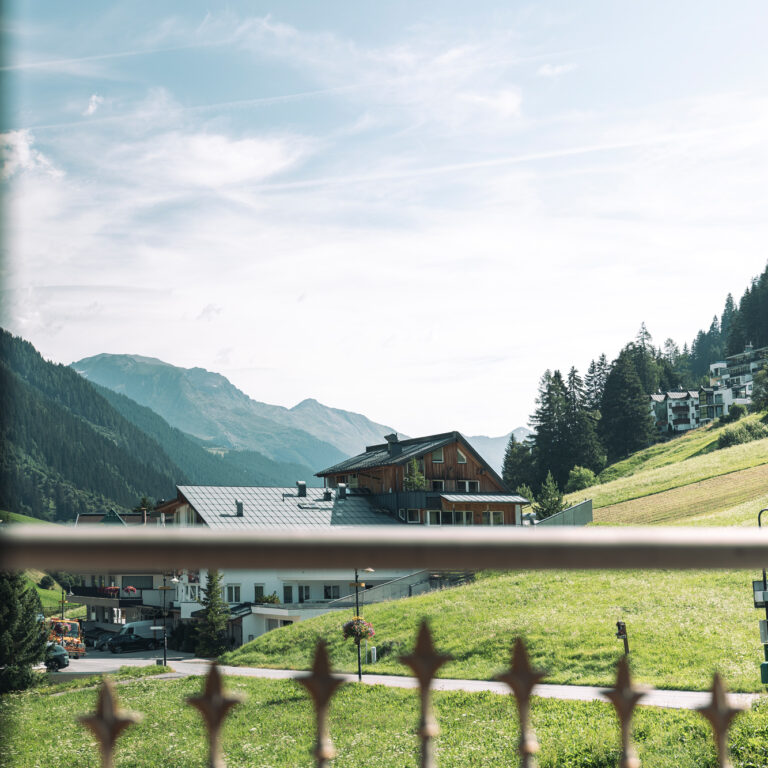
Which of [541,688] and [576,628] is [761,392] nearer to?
[576,628]

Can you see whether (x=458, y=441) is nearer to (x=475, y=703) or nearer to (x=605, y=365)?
(x=475, y=703)

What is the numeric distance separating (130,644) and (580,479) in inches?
1898

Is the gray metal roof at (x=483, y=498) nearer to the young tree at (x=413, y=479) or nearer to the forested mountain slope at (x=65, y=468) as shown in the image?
the young tree at (x=413, y=479)

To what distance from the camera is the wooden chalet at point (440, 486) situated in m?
47.3

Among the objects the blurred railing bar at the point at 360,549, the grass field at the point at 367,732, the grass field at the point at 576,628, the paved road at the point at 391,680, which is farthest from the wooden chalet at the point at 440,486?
the blurred railing bar at the point at 360,549

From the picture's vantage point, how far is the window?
39.2 m

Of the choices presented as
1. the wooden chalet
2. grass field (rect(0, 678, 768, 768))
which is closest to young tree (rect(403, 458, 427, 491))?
the wooden chalet

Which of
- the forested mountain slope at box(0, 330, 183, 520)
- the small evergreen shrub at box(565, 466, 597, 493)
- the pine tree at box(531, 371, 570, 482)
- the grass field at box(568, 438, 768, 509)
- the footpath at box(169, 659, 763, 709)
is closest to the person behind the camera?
the footpath at box(169, 659, 763, 709)

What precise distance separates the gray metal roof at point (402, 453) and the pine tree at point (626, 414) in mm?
42937

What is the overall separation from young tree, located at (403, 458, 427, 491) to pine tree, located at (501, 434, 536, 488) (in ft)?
132

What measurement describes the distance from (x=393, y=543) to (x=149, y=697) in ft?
88.6

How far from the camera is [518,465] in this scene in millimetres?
88250

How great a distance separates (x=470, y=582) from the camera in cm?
3628

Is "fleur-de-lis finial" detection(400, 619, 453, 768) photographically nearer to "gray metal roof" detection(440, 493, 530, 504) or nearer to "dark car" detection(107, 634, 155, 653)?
"dark car" detection(107, 634, 155, 653)
